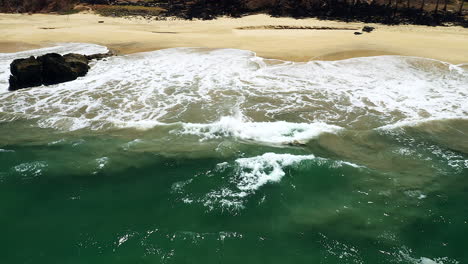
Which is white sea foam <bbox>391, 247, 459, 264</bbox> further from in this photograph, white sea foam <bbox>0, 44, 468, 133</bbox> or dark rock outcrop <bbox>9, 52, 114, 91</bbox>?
dark rock outcrop <bbox>9, 52, 114, 91</bbox>

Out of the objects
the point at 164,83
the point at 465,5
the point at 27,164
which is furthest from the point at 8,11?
the point at 465,5

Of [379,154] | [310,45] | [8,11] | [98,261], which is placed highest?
[8,11]

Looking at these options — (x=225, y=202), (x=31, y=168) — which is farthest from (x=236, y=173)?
(x=31, y=168)

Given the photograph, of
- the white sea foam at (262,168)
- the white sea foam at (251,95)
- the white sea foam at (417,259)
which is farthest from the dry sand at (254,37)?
the white sea foam at (417,259)

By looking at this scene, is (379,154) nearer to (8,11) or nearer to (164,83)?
(164,83)

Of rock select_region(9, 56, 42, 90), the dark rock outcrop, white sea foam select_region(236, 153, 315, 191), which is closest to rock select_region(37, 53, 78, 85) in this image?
the dark rock outcrop
